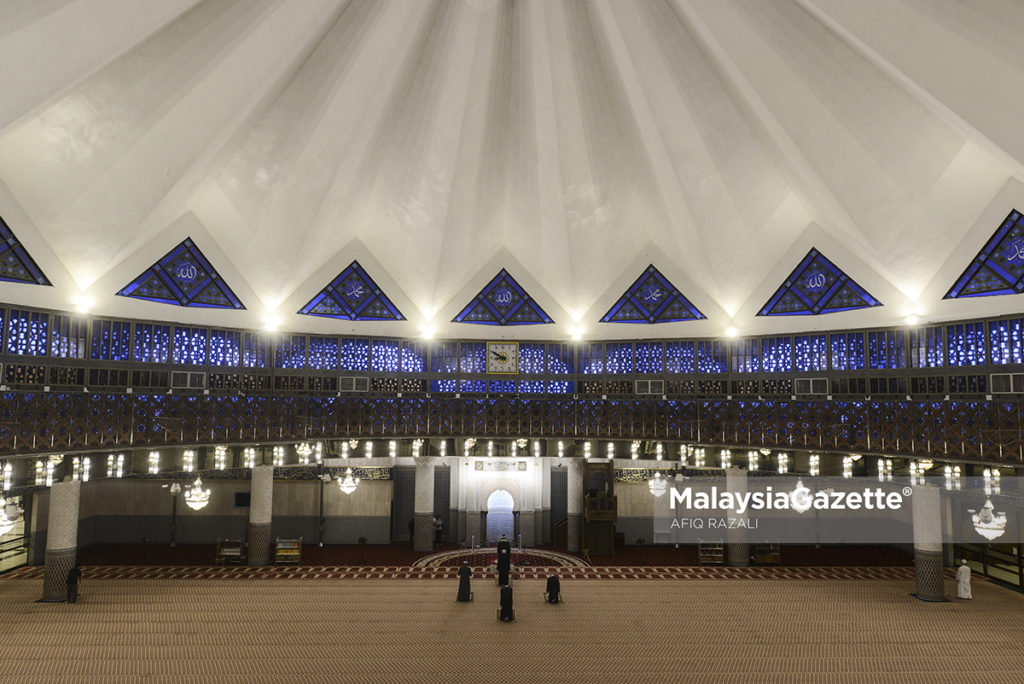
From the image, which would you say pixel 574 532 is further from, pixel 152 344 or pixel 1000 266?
pixel 1000 266

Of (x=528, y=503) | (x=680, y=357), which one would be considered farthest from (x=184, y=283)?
(x=680, y=357)

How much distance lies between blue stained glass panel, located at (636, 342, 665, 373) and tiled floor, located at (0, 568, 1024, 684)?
6.22 m

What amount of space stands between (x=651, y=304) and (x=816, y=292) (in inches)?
183

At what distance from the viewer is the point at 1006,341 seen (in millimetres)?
14039

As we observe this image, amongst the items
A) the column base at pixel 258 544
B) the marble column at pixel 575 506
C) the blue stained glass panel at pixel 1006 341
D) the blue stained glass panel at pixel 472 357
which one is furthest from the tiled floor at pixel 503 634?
the blue stained glass panel at pixel 472 357

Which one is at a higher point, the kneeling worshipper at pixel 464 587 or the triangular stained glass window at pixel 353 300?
the triangular stained glass window at pixel 353 300

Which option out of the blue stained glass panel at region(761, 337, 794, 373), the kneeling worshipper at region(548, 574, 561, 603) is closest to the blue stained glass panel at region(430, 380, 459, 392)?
the kneeling worshipper at region(548, 574, 561, 603)

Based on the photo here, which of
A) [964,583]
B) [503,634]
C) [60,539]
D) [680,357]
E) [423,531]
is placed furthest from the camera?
[423,531]

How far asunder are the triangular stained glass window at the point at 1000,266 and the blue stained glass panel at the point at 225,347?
18.1m

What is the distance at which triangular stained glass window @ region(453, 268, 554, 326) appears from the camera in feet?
68.5

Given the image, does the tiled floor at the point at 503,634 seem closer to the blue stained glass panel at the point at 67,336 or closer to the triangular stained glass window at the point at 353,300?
the blue stained glass panel at the point at 67,336

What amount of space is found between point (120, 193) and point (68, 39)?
17.0 ft

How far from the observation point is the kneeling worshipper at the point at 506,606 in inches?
529

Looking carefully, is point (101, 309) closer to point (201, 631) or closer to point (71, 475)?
point (71, 475)
